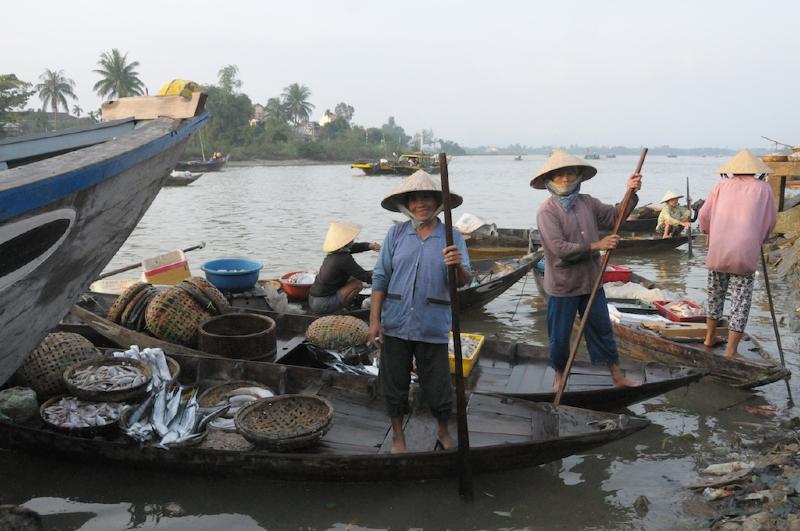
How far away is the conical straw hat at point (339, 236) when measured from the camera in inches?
224

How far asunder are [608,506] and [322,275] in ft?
11.6

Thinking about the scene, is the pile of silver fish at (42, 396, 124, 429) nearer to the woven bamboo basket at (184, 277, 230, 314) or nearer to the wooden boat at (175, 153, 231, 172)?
the woven bamboo basket at (184, 277, 230, 314)

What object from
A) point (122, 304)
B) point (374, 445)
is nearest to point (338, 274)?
point (122, 304)

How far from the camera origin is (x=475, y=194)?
35.4 metres

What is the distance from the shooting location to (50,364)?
4.09m

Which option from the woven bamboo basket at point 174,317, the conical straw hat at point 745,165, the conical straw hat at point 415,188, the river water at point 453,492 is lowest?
the river water at point 453,492

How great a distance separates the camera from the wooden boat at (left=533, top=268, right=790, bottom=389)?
4641mm

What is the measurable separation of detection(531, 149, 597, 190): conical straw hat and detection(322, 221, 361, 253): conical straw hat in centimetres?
215

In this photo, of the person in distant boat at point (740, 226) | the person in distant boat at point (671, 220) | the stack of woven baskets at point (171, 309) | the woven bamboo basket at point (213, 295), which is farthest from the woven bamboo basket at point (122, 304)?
the person in distant boat at point (671, 220)

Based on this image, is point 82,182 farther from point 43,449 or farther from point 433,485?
point 433,485

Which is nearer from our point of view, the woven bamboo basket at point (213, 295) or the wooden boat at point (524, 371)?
the wooden boat at point (524, 371)

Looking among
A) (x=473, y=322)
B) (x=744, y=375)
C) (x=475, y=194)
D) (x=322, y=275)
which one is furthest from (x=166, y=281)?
(x=475, y=194)

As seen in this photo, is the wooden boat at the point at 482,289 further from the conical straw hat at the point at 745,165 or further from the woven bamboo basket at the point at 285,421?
the conical straw hat at the point at 745,165

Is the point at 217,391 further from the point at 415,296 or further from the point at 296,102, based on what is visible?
the point at 296,102
